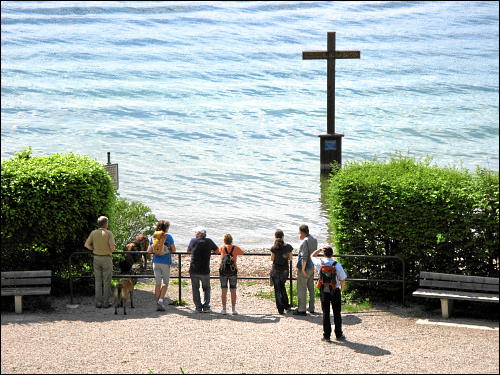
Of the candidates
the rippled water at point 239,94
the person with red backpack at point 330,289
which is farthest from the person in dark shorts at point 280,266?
the rippled water at point 239,94

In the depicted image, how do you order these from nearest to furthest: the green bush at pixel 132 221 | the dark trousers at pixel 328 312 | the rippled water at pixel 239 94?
the dark trousers at pixel 328 312 → the green bush at pixel 132 221 → the rippled water at pixel 239 94

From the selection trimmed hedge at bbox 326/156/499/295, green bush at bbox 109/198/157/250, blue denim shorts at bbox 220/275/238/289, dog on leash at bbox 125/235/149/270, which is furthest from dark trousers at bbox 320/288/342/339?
green bush at bbox 109/198/157/250

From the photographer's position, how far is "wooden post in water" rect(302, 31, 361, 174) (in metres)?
29.9

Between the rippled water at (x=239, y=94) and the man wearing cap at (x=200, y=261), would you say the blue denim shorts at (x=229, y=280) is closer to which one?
the man wearing cap at (x=200, y=261)

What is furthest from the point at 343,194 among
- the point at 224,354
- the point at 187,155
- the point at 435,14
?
the point at 435,14

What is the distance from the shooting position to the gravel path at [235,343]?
10984 millimetres

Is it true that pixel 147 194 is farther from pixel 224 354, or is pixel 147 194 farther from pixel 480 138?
pixel 480 138

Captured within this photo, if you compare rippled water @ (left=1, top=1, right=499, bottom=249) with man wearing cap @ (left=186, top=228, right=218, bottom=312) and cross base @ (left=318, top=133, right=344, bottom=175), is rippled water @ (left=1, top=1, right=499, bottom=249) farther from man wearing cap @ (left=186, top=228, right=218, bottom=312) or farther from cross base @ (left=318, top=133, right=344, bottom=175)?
man wearing cap @ (left=186, top=228, right=218, bottom=312)

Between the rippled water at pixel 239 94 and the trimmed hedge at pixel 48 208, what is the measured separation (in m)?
9.49

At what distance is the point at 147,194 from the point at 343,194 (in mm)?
20594

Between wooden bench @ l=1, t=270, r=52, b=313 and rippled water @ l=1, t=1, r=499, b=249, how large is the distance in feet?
33.8

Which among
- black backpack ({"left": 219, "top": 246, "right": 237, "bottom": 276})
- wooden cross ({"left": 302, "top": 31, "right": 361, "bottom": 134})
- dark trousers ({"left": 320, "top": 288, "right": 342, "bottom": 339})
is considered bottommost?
dark trousers ({"left": 320, "top": 288, "right": 342, "bottom": 339})

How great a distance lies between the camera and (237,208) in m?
30.2

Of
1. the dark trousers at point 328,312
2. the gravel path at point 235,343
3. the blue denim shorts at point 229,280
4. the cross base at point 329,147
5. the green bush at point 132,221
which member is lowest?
the gravel path at point 235,343
